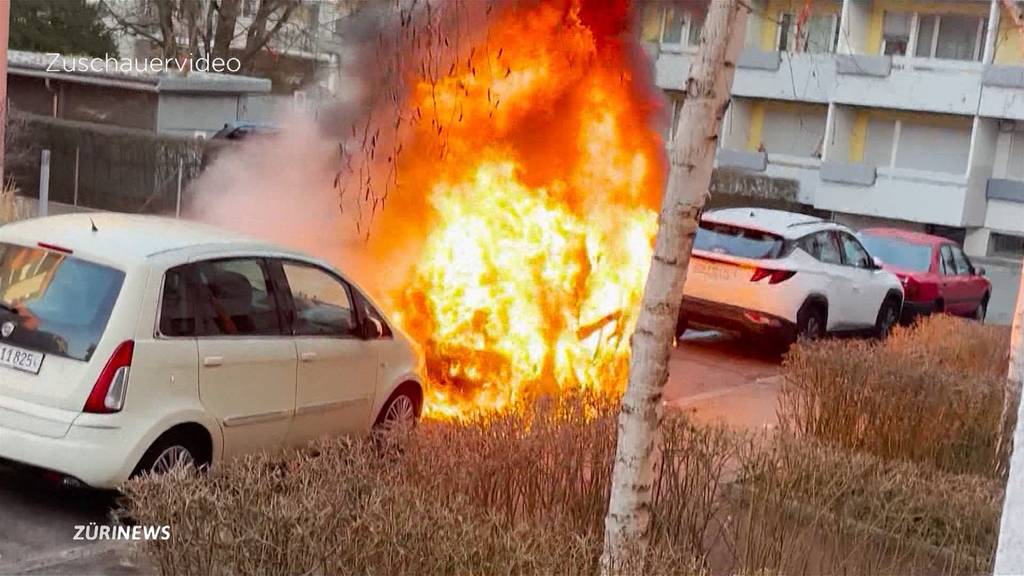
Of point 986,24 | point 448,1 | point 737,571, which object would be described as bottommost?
point 737,571

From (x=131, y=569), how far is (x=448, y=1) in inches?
→ 223

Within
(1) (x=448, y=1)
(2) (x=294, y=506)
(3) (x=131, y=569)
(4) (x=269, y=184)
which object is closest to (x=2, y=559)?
(3) (x=131, y=569)

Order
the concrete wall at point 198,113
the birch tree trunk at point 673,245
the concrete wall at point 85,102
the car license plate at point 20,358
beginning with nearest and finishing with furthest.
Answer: the birch tree trunk at point 673,245
the car license plate at point 20,358
the concrete wall at point 85,102
the concrete wall at point 198,113

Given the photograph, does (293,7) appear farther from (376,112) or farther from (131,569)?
(131,569)

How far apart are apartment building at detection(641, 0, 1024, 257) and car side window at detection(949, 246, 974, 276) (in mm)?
14148

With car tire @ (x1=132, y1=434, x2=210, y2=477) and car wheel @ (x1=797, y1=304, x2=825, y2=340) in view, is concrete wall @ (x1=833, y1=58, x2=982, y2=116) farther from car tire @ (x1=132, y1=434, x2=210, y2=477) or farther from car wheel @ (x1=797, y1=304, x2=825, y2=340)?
car tire @ (x1=132, y1=434, x2=210, y2=477)

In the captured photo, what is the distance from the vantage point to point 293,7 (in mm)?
28859

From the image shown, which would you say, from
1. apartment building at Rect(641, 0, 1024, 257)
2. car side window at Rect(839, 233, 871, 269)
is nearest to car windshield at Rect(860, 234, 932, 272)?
car side window at Rect(839, 233, 871, 269)

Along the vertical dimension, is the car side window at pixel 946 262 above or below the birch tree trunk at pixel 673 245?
below

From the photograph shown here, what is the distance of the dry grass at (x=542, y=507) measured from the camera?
13.6 feet

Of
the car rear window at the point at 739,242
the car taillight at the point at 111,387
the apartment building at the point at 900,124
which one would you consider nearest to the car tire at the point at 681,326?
the car rear window at the point at 739,242

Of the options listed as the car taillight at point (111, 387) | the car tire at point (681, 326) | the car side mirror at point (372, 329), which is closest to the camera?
the car taillight at point (111, 387)

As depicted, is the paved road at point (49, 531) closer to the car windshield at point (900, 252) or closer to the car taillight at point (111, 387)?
the car taillight at point (111, 387)

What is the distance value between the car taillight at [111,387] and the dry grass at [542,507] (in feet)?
4.82
